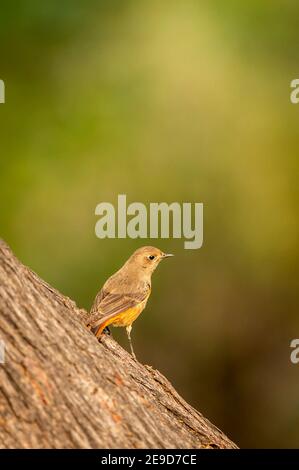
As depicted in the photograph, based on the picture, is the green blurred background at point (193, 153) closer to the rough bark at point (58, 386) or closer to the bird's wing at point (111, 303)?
the bird's wing at point (111, 303)

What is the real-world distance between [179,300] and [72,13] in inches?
173

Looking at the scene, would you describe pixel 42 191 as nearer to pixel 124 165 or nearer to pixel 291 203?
pixel 124 165

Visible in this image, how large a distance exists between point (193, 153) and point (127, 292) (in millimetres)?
5384

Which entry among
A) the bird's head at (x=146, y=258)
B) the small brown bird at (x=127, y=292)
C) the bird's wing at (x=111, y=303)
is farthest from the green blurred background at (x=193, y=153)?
the bird's wing at (x=111, y=303)

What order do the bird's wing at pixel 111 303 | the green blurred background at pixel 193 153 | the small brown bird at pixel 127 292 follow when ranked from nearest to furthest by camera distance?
the bird's wing at pixel 111 303
the small brown bird at pixel 127 292
the green blurred background at pixel 193 153

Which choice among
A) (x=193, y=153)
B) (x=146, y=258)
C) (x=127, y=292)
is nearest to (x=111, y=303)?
(x=127, y=292)

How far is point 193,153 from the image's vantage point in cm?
1241

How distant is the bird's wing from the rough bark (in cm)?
102

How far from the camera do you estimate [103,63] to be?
41.0 feet

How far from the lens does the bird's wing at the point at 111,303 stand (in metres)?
6.56

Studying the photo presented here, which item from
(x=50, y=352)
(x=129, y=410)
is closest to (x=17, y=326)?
(x=50, y=352)

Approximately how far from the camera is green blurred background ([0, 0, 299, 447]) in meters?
12.0
